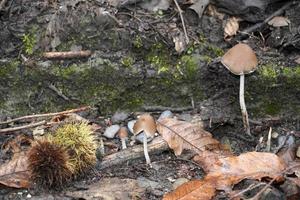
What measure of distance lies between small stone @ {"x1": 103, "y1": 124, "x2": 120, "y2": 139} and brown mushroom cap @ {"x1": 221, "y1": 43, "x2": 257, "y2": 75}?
945mm

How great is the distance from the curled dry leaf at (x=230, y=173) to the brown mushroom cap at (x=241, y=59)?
576mm

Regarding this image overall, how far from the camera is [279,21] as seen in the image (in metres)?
4.19

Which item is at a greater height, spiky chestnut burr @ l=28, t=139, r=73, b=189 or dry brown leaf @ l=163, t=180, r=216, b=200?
spiky chestnut burr @ l=28, t=139, r=73, b=189

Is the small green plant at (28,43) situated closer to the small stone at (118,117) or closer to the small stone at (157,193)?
the small stone at (118,117)

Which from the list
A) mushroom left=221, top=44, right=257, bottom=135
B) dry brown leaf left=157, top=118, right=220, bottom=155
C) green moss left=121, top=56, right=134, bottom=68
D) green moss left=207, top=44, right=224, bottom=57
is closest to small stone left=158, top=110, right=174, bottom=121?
dry brown leaf left=157, top=118, right=220, bottom=155

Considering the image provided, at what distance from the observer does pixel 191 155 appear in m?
3.77

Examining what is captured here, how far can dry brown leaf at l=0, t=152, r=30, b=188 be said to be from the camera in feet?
11.3

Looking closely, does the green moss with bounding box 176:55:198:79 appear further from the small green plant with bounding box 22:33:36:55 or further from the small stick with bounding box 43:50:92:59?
the small green plant with bounding box 22:33:36:55

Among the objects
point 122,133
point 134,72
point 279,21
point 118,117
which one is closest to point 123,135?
point 122,133

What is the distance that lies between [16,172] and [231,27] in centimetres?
189

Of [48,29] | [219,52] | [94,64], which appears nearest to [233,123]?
[219,52]

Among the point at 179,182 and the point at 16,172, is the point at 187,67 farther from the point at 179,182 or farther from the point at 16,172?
the point at 16,172

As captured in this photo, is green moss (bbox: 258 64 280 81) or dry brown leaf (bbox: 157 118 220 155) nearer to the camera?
dry brown leaf (bbox: 157 118 220 155)

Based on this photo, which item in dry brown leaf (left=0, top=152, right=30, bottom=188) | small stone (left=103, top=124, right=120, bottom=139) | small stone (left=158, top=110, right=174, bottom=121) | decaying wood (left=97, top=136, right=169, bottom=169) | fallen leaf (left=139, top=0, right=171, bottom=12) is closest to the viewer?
dry brown leaf (left=0, top=152, right=30, bottom=188)
